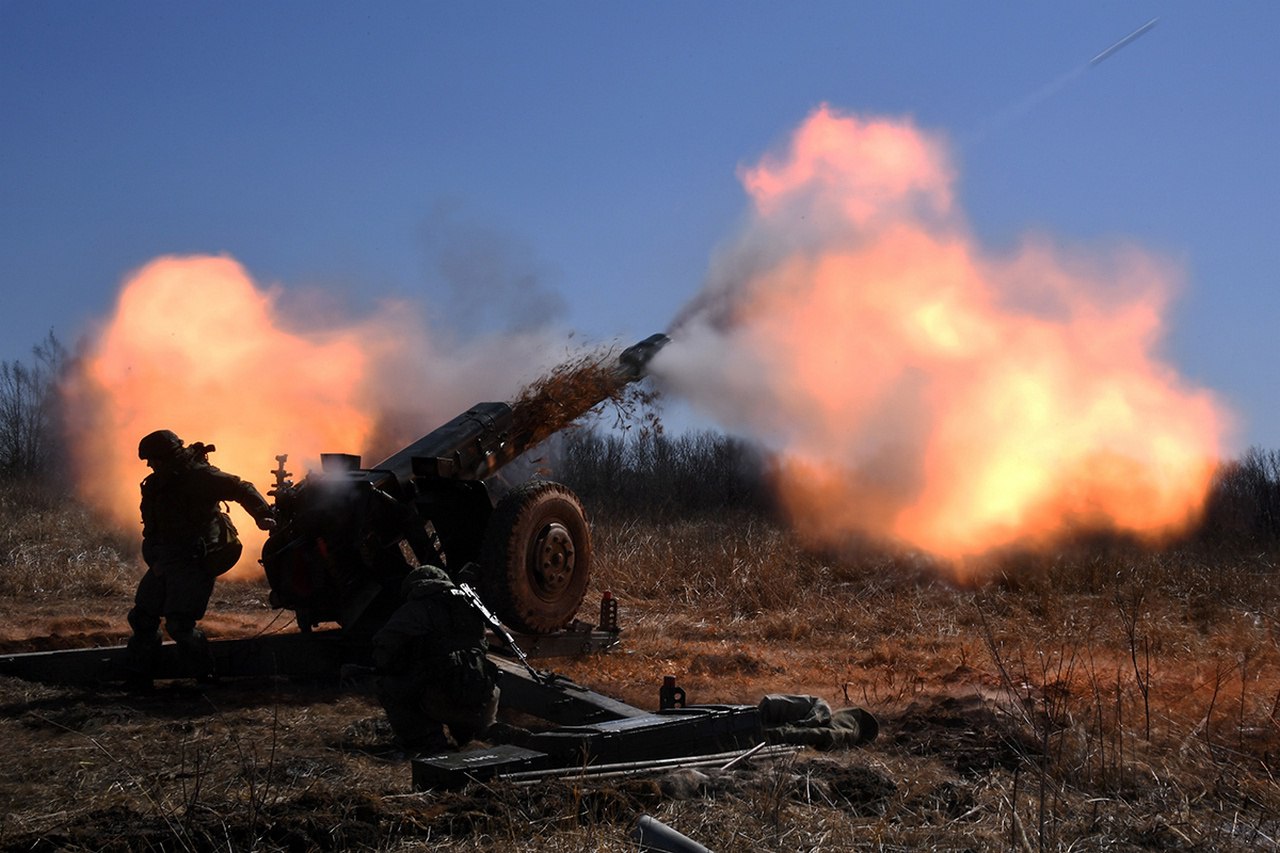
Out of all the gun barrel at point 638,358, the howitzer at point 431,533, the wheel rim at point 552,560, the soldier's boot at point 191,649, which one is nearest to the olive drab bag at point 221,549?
the howitzer at point 431,533

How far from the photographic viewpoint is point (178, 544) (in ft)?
29.6

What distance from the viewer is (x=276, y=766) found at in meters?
6.16

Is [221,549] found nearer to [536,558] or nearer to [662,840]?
[536,558]

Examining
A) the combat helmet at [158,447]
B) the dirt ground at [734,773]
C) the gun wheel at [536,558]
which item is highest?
the combat helmet at [158,447]

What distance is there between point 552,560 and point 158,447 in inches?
128

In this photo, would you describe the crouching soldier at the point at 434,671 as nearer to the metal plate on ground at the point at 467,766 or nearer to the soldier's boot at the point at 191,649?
the metal plate on ground at the point at 467,766

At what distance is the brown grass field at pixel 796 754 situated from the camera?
4750mm

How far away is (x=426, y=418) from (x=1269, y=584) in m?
10.8

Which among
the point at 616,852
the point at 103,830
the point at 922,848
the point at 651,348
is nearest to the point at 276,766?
the point at 103,830

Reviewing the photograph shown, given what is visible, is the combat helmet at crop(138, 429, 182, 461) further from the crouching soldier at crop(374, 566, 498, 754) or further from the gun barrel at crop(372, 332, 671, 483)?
the crouching soldier at crop(374, 566, 498, 754)

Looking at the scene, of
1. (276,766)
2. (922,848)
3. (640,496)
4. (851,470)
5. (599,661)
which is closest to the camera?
(922,848)

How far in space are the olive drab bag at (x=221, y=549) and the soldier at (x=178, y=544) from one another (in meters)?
0.01

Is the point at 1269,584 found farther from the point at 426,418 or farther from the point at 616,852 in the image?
the point at 616,852

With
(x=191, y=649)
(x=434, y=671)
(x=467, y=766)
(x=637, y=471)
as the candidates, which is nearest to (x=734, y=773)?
(x=467, y=766)
